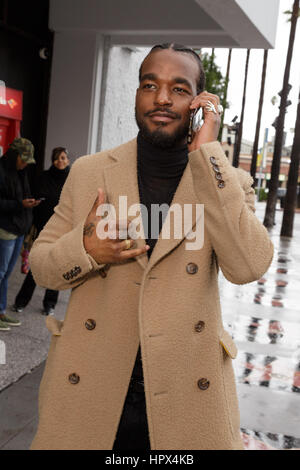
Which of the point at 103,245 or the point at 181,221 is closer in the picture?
the point at 103,245

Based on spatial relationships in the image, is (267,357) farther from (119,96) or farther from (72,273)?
(119,96)

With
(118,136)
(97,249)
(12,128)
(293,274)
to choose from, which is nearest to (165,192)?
(97,249)

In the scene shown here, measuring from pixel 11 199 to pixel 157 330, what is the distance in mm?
4834

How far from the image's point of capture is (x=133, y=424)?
180cm

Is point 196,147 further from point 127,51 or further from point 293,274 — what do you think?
point 293,274

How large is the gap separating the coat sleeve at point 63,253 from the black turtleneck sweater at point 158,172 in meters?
0.23

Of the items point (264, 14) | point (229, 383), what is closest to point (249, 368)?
point (229, 383)

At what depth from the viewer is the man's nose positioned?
1735 millimetres

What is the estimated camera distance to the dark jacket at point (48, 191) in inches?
272

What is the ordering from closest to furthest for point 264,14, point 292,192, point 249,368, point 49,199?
point 249,368 < point 49,199 < point 264,14 < point 292,192

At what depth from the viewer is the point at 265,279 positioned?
11727 millimetres

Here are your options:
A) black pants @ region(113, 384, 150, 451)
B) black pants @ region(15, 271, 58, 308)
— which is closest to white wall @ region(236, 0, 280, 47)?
black pants @ region(15, 271, 58, 308)

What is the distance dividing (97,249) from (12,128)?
8.43 m

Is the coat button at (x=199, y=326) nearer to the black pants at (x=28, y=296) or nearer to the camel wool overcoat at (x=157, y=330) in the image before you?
the camel wool overcoat at (x=157, y=330)
